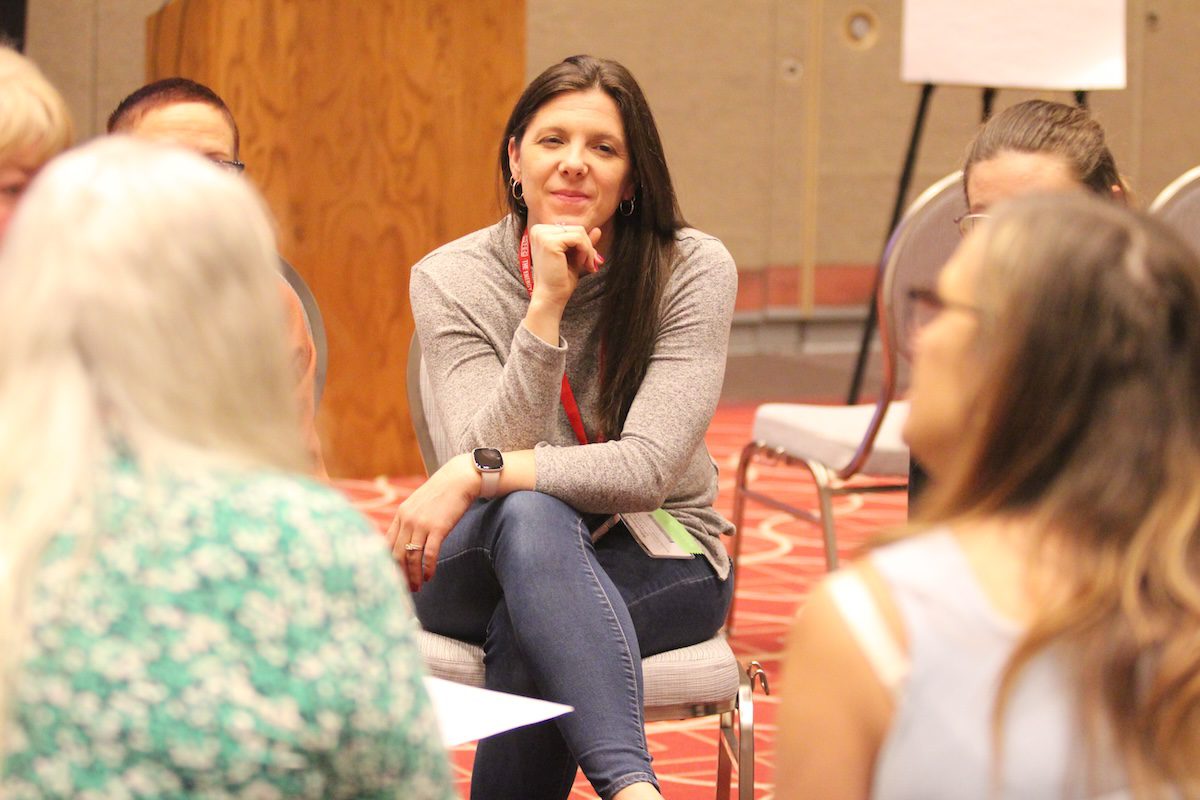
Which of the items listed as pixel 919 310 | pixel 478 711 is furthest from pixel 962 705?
pixel 919 310

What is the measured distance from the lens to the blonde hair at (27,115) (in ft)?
4.99

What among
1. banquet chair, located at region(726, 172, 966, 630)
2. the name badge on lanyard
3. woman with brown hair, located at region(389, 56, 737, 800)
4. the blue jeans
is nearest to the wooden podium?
banquet chair, located at region(726, 172, 966, 630)

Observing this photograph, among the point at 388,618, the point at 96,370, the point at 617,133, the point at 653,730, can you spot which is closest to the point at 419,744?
the point at 388,618

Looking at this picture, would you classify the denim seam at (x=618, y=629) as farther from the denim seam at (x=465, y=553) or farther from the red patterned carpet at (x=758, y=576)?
the red patterned carpet at (x=758, y=576)

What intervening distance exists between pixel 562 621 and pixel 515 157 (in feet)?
2.61

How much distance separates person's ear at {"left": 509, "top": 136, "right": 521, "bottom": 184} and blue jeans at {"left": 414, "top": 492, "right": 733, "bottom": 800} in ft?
1.81

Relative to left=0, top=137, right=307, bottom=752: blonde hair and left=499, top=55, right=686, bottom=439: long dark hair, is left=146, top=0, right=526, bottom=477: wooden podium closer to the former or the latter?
left=499, top=55, right=686, bottom=439: long dark hair

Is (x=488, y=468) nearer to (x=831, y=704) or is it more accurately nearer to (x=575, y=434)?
(x=575, y=434)

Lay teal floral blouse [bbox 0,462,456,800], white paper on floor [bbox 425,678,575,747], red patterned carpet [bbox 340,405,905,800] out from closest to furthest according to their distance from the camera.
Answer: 1. teal floral blouse [bbox 0,462,456,800]
2. white paper on floor [bbox 425,678,575,747]
3. red patterned carpet [bbox 340,405,905,800]

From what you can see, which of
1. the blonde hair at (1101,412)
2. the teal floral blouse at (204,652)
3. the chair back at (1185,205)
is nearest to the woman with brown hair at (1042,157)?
the chair back at (1185,205)

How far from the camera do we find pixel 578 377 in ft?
7.23

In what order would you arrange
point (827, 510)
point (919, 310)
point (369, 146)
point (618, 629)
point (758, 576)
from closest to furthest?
point (618, 629) → point (919, 310) → point (827, 510) → point (758, 576) → point (369, 146)

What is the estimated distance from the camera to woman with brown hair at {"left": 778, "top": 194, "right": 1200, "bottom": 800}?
90 centimetres

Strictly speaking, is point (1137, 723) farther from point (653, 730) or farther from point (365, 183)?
point (365, 183)
